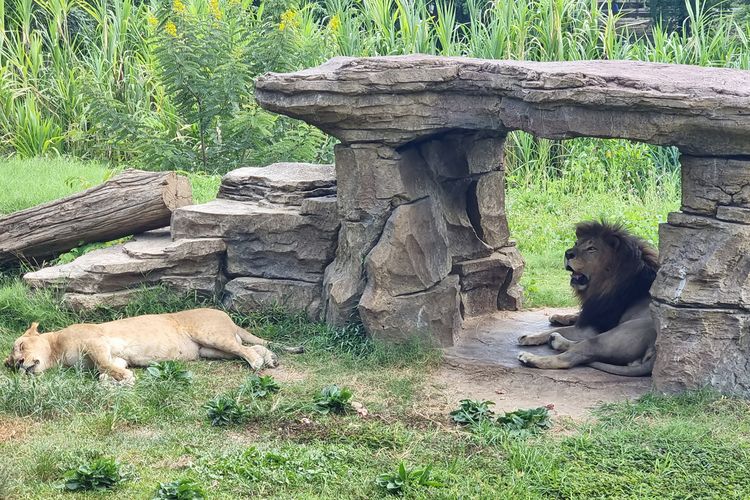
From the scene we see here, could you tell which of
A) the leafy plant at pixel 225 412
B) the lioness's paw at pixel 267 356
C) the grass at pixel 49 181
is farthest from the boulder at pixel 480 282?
the grass at pixel 49 181

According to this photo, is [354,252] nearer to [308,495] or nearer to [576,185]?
[308,495]

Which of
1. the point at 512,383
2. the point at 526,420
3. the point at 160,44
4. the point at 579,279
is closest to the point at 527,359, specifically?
the point at 512,383

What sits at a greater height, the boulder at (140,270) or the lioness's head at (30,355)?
the boulder at (140,270)

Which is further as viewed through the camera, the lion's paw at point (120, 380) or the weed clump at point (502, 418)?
the lion's paw at point (120, 380)

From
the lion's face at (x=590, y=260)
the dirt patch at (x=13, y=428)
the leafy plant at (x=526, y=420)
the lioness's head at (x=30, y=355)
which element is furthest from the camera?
the lion's face at (x=590, y=260)

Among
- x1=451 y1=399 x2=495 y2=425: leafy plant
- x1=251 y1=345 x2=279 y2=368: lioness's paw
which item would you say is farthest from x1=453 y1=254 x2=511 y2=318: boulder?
x1=451 y1=399 x2=495 y2=425: leafy plant

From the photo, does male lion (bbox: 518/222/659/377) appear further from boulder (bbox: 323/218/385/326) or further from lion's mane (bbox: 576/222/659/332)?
boulder (bbox: 323/218/385/326)

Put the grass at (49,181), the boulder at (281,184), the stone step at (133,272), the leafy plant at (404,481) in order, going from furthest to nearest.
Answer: the grass at (49,181), the boulder at (281,184), the stone step at (133,272), the leafy plant at (404,481)

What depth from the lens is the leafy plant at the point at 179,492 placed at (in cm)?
525

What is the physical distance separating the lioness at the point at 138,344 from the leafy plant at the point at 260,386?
1.89ft

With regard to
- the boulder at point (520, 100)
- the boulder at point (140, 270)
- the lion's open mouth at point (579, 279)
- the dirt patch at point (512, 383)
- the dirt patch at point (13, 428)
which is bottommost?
the dirt patch at point (512, 383)

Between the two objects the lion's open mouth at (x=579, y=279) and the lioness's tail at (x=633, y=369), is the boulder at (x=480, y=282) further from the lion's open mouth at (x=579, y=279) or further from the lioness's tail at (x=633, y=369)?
the lioness's tail at (x=633, y=369)

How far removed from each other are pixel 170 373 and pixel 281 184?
7.33 ft

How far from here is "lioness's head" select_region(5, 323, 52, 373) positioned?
285 inches
